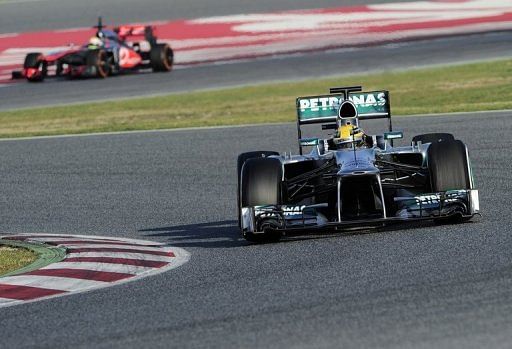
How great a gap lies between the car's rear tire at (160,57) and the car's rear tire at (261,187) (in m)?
20.4

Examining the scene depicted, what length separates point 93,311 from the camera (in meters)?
8.75

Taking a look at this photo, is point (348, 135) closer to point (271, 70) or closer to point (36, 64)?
point (271, 70)

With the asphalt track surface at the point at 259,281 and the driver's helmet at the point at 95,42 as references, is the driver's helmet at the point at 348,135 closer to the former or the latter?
the asphalt track surface at the point at 259,281

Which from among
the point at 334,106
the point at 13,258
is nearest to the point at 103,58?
the point at 334,106

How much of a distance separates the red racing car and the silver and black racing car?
19903 millimetres

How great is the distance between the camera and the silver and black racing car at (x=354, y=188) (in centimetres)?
1166

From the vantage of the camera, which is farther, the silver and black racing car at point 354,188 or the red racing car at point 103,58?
the red racing car at point 103,58

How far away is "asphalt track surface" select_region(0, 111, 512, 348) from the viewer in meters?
7.50

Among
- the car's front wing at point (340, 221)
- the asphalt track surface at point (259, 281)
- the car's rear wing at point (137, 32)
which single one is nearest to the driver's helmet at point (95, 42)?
the car's rear wing at point (137, 32)

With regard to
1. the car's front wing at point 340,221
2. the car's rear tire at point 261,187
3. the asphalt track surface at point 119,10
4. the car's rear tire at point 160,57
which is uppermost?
the asphalt track surface at point 119,10

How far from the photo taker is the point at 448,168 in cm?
1194

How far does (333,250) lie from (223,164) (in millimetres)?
7620

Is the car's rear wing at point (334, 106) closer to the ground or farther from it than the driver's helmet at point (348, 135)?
farther from it

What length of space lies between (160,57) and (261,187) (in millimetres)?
20651
